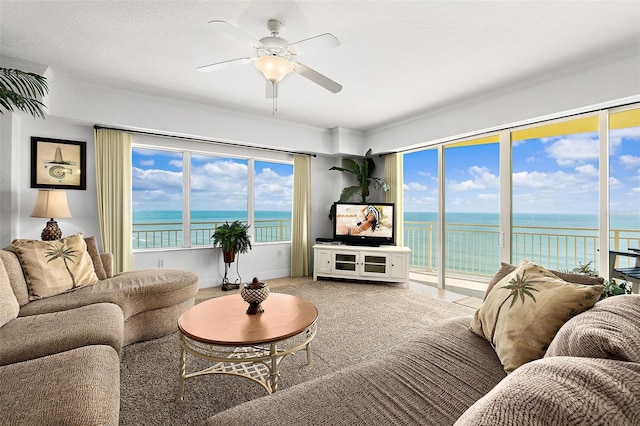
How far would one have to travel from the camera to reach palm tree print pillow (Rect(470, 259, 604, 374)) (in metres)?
1.21


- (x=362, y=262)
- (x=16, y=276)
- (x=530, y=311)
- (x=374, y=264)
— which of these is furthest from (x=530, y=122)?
(x=16, y=276)

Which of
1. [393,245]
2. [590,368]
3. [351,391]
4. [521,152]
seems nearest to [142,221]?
[393,245]

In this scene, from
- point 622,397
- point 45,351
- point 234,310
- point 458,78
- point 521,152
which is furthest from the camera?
point 521,152

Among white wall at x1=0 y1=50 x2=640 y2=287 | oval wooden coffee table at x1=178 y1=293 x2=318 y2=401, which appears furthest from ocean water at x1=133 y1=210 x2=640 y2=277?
oval wooden coffee table at x1=178 y1=293 x2=318 y2=401

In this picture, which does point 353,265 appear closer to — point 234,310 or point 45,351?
point 234,310

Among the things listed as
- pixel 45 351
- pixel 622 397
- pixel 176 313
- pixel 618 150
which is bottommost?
pixel 176 313

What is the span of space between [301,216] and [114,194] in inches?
108

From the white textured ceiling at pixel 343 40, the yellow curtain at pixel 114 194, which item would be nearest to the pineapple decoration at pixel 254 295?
the white textured ceiling at pixel 343 40

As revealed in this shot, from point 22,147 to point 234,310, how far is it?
3.25m

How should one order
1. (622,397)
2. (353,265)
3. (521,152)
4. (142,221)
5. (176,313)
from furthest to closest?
(353,265)
(142,221)
(521,152)
(176,313)
(622,397)

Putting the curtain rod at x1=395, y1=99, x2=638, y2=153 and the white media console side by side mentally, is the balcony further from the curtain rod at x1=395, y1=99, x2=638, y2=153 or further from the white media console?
the curtain rod at x1=395, y1=99, x2=638, y2=153

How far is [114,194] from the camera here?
3.74m

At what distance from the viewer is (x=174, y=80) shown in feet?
10.8

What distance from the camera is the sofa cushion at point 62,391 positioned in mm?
1013
